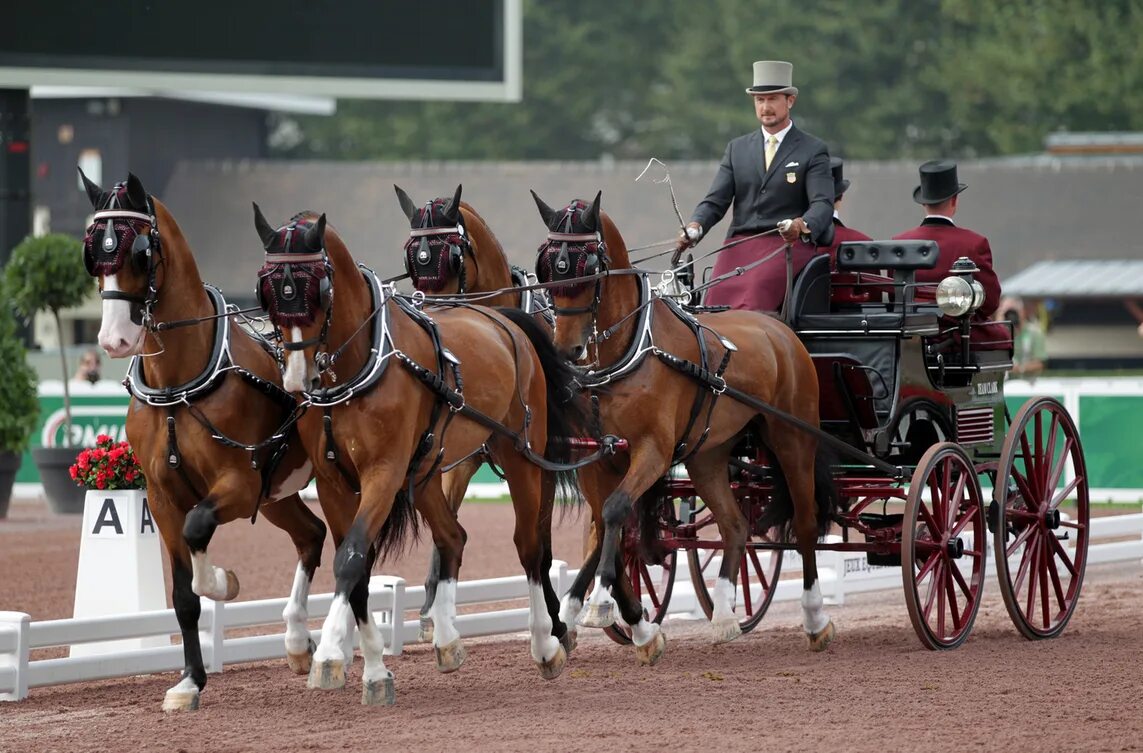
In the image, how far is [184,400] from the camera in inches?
285

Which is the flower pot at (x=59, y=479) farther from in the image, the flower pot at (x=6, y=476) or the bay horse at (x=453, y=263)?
the bay horse at (x=453, y=263)

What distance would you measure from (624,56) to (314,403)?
46.3 metres

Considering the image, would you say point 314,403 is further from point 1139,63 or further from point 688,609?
point 1139,63

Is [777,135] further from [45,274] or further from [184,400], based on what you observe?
[45,274]

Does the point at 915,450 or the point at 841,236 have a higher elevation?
the point at 841,236

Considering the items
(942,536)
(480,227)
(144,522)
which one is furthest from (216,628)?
(942,536)

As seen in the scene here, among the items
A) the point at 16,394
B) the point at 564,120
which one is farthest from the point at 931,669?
the point at 564,120

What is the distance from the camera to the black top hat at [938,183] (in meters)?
9.91

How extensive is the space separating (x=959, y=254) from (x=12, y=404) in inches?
410

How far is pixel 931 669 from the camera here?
27.0 feet

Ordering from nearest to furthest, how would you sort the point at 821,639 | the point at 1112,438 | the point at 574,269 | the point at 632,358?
the point at 574,269
the point at 632,358
the point at 821,639
the point at 1112,438

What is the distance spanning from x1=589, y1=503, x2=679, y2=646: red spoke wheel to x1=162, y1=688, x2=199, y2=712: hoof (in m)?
2.31

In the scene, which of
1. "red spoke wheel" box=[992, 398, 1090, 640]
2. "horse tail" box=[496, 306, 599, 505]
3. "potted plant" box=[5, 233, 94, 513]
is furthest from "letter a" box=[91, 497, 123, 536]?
"potted plant" box=[5, 233, 94, 513]

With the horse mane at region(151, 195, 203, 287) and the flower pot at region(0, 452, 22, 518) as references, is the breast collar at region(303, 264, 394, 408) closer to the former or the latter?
the horse mane at region(151, 195, 203, 287)
